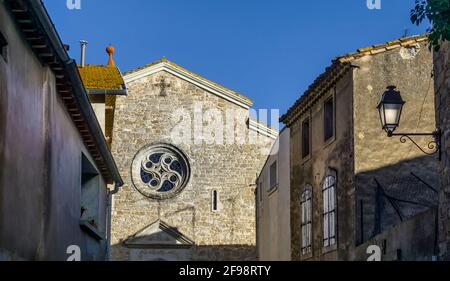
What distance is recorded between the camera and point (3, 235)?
8.12 m

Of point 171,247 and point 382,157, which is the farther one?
point 171,247

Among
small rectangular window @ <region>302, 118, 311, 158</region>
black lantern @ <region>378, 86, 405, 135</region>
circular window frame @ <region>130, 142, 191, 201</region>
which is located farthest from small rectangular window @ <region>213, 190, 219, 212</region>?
black lantern @ <region>378, 86, 405, 135</region>

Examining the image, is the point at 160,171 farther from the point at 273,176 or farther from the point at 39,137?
the point at 39,137

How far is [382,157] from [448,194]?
6.77 m

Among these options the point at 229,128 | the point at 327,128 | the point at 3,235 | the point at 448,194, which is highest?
the point at 229,128

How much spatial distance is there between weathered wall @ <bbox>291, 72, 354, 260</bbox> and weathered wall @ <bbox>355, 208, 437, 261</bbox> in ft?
8.40

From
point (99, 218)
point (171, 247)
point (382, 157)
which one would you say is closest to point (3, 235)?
point (99, 218)

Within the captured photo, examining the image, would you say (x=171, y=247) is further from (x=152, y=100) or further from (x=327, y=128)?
(x=327, y=128)

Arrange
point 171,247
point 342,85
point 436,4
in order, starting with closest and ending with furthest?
point 436,4 → point 342,85 → point 171,247

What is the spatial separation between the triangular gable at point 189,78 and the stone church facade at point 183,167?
0.04 m

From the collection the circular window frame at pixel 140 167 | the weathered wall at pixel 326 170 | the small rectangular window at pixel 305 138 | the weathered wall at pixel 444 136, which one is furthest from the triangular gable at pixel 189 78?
the weathered wall at pixel 444 136

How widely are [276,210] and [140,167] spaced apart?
7785mm

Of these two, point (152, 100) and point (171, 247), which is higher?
point (152, 100)

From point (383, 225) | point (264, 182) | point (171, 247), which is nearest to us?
point (383, 225)
